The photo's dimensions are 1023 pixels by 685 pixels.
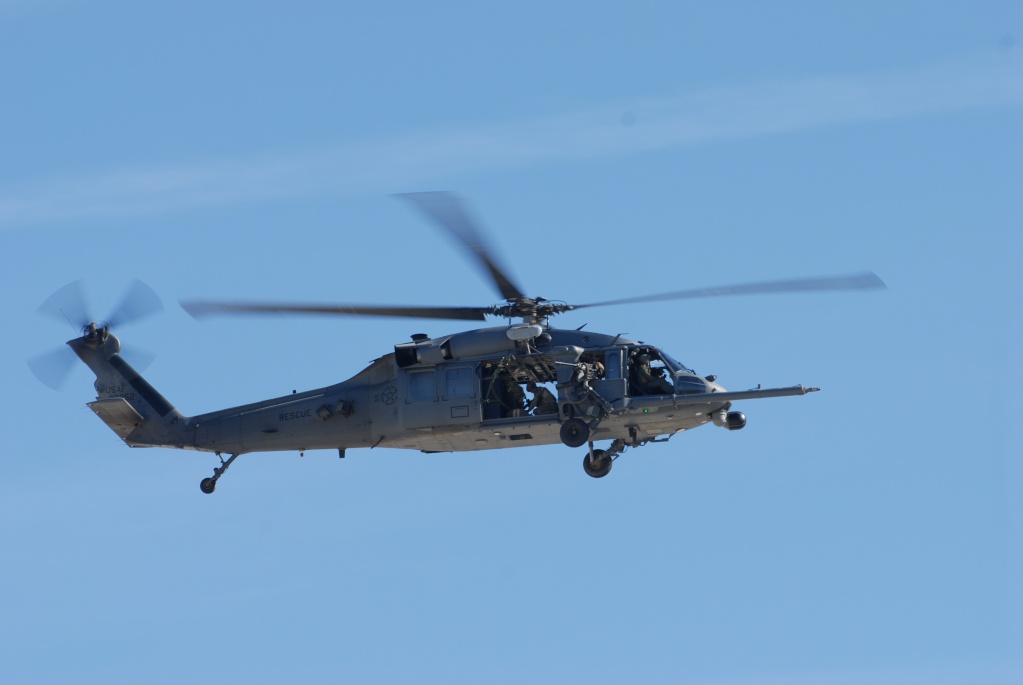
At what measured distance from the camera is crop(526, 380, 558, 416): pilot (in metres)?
31.6

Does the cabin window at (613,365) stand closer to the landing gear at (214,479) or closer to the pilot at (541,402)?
the pilot at (541,402)

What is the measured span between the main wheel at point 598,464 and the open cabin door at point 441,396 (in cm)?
232

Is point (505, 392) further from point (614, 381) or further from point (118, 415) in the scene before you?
point (118, 415)

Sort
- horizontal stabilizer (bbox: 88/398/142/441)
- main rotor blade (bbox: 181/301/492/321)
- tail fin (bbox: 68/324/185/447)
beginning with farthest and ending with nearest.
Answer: horizontal stabilizer (bbox: 88/398/142/441) < tail fin (bbox: 68/324/185/447) < main rotor blade (bbox: 181/301/492/321)

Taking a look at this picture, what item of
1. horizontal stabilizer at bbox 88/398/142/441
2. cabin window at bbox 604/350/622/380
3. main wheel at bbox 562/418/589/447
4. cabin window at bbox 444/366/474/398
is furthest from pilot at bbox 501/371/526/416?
horizontal stabilizer at bbox 88/398/142/441

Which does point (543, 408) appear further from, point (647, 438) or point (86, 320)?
point (86, 320)

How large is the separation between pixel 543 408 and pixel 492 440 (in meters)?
1.24

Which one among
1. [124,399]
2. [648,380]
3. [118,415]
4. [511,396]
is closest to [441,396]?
[511,396]

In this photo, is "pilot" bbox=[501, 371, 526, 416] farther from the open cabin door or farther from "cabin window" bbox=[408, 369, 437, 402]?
"cabin window" bbox=[408, 369, 437, 402]

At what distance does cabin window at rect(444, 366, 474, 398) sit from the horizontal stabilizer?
26.7 ft

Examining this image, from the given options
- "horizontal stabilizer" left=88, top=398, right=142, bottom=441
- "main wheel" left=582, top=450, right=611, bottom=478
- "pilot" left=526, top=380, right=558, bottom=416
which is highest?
"horizontal stabilizer" left=88, top=398, right=142, bottom=441

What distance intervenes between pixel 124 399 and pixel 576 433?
440 inches

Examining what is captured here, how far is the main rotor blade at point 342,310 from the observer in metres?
30.2

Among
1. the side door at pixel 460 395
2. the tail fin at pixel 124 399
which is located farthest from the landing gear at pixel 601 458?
the tail fin at pixel 124 399
